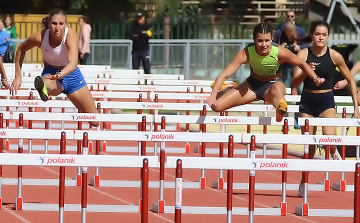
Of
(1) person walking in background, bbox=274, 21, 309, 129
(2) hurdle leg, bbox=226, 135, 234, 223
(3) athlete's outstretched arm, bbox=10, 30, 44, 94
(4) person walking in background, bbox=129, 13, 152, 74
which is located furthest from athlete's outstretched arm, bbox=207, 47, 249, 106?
(4) person walking in background, bbox=129, 13, 152, 74

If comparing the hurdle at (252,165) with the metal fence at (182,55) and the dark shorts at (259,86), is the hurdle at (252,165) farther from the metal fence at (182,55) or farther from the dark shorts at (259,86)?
the metal fence at (182,55)

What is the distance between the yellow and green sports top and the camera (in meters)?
8.72

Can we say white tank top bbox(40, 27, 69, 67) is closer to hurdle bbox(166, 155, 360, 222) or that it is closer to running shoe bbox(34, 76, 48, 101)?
running shoe bbox(34, 76, 48, 101)

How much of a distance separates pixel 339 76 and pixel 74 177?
5.75m

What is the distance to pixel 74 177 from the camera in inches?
390

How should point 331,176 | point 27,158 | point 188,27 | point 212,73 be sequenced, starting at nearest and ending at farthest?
point 27,158 < point 331,176 < point 212,73 < point 188,27

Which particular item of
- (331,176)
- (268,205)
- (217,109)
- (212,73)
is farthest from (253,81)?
(212,73)

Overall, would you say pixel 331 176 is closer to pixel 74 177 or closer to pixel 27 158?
pixel 74 177

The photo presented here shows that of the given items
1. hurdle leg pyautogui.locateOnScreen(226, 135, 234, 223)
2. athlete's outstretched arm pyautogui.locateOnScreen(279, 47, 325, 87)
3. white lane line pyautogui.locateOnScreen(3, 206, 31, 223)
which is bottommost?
white lane line pyautogui.locateOnScreen(3, 206, 31, 223)

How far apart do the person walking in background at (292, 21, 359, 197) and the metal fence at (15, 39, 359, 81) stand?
36.9 feet

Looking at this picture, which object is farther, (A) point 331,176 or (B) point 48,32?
(A) point 331,176

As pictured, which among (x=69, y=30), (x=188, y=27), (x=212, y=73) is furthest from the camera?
(x=188, y=27)

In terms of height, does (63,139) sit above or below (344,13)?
below

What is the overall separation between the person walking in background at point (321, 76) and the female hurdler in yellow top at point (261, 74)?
30 centimetres
